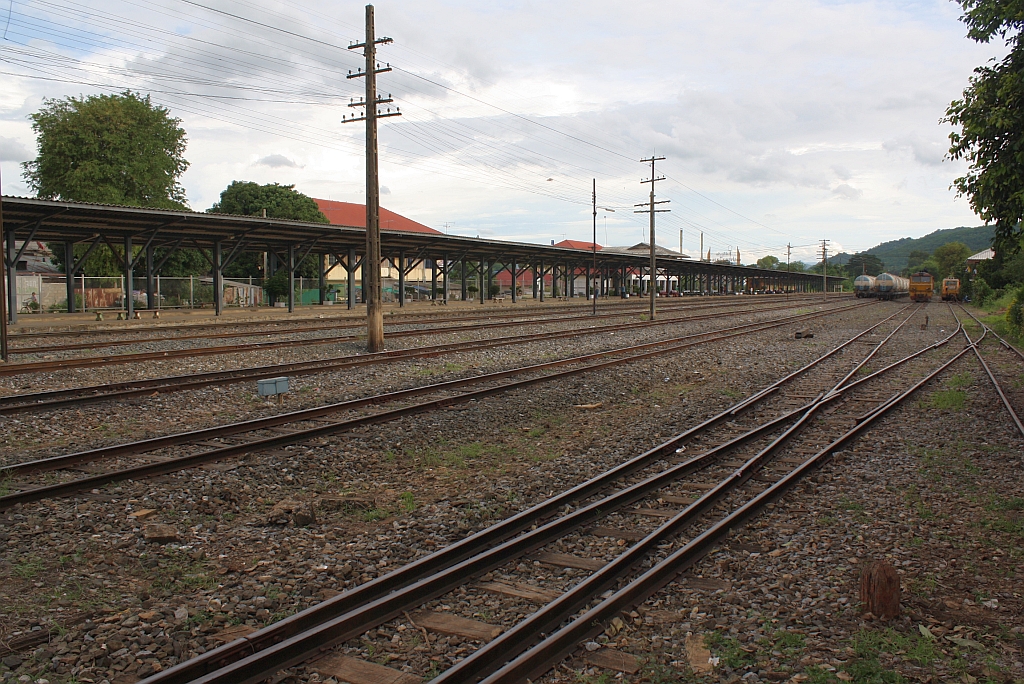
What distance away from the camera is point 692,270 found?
7912cm

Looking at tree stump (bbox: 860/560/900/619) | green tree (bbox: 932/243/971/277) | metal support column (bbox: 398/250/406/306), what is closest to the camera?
tree stump (bbox: 860/560/900/619)

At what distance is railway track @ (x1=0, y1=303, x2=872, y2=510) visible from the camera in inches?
279

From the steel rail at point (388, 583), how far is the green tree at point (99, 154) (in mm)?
51709

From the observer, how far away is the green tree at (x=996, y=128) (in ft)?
29.9

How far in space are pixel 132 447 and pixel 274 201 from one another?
208 feet

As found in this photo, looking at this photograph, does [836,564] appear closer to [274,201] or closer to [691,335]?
[691,335]

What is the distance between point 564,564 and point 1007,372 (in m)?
15.7

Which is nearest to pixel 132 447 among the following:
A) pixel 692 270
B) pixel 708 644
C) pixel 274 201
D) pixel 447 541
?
pixel 447 541

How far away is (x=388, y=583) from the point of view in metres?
4.83

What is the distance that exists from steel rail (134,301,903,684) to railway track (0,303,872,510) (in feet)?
12.2

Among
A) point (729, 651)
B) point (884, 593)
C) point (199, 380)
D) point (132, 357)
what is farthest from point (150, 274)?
point (884, 593)

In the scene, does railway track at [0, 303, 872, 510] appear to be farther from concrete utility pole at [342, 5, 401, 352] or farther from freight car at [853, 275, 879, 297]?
freight car at [853, 275, 879, 297]

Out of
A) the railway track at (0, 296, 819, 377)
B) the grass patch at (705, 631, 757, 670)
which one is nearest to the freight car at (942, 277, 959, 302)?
the railway track at (0, 296, 819, 377)

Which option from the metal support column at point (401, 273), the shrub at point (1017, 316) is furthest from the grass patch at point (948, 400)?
the metal support column at point (401, 273)
